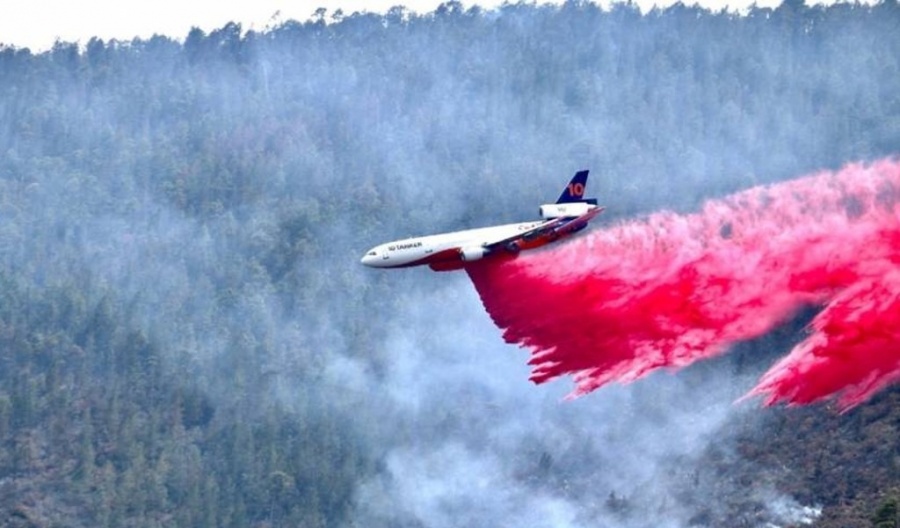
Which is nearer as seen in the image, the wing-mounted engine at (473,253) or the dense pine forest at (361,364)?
the wing-mounted engine at (473,253)

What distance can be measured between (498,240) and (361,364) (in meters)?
56.5

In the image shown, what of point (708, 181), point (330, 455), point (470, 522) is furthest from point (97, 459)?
point (708, 181)

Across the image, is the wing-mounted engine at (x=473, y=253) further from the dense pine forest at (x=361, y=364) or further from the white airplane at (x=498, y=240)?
the dense pine forest at (x=361, y=364)

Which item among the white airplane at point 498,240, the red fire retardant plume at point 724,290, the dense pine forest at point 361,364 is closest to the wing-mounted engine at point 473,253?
the white airplane at point 498,240

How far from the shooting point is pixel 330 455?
12975 centimetres

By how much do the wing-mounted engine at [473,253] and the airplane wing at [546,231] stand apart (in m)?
0.22

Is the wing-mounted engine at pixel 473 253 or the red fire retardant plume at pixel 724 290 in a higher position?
the wing-mounted engine at pixel 473 253

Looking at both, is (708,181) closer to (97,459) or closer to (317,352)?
(317,352)

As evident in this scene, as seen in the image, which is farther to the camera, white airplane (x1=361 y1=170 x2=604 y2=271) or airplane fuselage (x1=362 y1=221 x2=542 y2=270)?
airplane fuselage (x1=362 y1=221 x2=542 y2=270)

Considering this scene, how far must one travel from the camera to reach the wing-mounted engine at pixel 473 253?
3455 inches

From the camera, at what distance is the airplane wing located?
287 feet

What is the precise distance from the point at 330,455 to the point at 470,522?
1693 cm

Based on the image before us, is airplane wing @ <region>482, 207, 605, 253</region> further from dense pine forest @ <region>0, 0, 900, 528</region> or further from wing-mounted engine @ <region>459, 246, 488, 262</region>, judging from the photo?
dense pine forest @ <region>0, 0, 900, 528</region>

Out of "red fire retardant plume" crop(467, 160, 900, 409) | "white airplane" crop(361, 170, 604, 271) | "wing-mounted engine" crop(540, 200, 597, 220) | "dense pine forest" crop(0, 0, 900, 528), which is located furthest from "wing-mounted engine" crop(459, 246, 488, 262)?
"dense pine forest" crop(0, 0, 900, 528)
